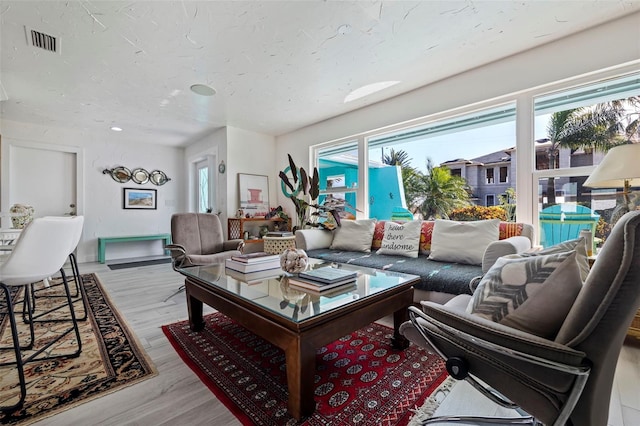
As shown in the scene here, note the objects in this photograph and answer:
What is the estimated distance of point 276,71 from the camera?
9.24 ft

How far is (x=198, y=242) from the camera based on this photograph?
325 centimetres

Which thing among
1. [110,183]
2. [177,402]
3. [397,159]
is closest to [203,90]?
[397,159]

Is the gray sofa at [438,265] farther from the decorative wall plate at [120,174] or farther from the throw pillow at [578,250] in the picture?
the decorative wall plate at [120,174]

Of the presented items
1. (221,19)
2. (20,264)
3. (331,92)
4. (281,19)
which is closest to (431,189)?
(331,92)

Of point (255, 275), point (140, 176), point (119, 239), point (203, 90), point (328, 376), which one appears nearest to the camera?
point (328, 376)

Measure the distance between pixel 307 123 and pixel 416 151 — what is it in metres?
1.84

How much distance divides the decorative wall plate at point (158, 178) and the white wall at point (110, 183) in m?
0.08

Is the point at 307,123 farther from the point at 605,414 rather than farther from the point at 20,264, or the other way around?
the point at 605,414

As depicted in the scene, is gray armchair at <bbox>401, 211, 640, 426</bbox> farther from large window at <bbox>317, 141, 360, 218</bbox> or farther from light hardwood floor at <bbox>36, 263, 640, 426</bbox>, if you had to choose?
large window at <bbox>317, 141, 360, 218</bbox>

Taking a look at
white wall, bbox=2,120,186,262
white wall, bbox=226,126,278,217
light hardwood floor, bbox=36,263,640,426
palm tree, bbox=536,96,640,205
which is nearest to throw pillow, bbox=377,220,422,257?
palm tree, bbox=536,96,640,205

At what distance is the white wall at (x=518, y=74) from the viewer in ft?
6.91

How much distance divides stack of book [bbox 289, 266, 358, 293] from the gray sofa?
0.79m

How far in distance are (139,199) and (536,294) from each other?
6.37 meters

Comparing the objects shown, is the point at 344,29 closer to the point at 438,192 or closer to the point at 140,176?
the point at 438,192
